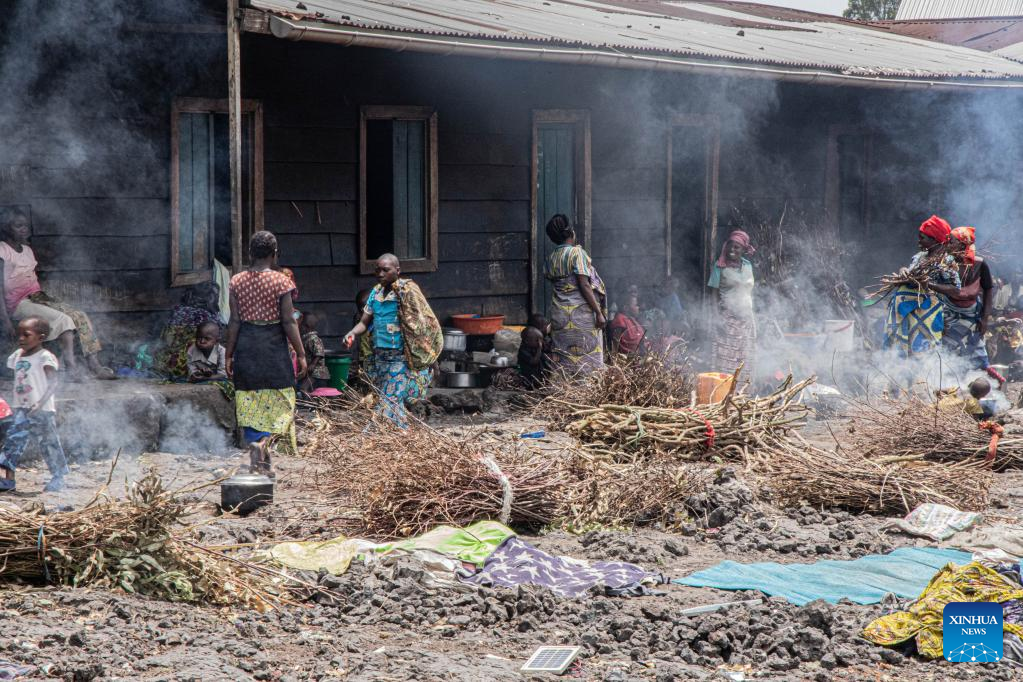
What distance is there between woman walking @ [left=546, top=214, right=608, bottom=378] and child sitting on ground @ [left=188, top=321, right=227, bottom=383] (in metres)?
2.93

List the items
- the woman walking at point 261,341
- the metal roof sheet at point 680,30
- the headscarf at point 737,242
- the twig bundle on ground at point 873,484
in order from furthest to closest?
the headscarf at point 737,242
the metal roof sheet at point 680,30
the woman walking at point 261,341
the twig bundle on ground at point 873,484

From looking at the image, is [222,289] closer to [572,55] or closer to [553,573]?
[572,55]

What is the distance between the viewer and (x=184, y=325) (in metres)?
9.49

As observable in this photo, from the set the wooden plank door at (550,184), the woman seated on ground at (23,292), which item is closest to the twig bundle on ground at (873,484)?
the woman seated on ground at (23,292)

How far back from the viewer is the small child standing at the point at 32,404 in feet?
24.0

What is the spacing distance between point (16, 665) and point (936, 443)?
5945mm

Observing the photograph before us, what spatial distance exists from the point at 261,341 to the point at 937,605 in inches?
181

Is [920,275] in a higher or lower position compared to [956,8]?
lower

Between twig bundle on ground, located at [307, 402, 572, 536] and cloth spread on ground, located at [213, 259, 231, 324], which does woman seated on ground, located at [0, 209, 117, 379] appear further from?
twig bundle on ground, located at [307, 402, 572, 536]

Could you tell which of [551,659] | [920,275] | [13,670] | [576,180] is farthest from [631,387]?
[13,670]

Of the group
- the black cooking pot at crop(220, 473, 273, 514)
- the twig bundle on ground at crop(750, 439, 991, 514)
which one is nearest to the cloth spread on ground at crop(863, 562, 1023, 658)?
the twig bundle on ground at crop(750, 439, 991, 514)

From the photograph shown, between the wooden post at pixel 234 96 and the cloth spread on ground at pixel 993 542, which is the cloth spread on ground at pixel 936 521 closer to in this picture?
the cloth spread on ground at pixel 993 542

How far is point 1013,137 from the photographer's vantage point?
16.7m

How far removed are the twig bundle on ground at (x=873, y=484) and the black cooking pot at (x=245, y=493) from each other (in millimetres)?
3009
